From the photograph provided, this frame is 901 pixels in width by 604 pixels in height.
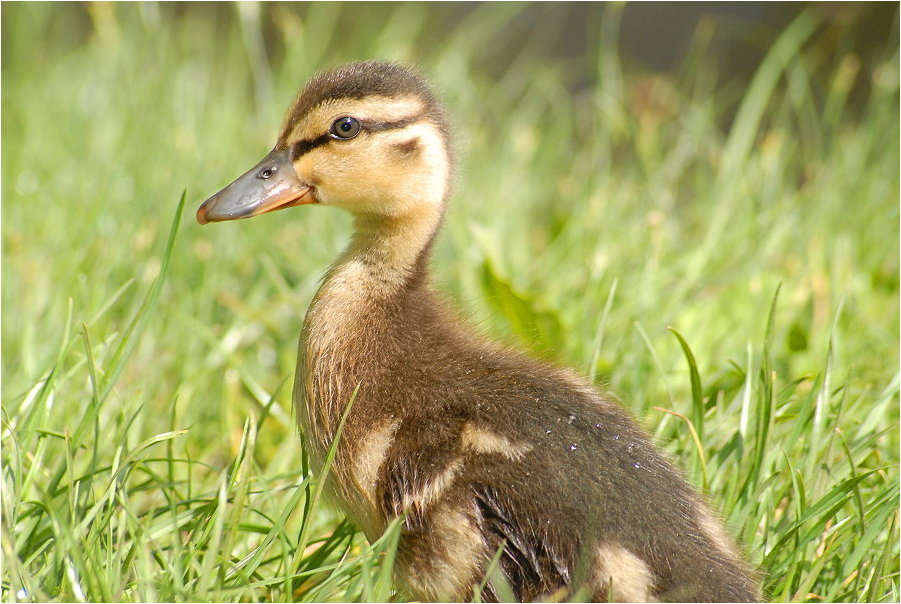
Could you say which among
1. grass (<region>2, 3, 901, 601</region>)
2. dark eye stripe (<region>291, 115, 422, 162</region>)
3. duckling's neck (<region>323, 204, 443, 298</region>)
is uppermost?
dark eye stripe (<region>291, 115, 422, 162</region>)

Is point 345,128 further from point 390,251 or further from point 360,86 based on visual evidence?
point 390,251

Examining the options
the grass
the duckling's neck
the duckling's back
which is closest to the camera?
the duckling's back

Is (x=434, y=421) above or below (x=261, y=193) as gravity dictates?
below

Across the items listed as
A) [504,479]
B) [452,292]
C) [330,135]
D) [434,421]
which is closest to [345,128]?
[330,135]

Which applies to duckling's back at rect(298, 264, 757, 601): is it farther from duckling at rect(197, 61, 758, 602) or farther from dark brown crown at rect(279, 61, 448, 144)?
dark brown crown at rect(279, 61, 448, 144)

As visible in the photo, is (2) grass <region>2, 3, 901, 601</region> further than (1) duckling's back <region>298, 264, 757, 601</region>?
Yes

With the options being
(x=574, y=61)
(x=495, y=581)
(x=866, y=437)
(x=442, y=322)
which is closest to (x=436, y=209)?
(x=442, y=322)

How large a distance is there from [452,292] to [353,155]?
32cm

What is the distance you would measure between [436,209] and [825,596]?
80cm

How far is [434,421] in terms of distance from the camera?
4.60 ft

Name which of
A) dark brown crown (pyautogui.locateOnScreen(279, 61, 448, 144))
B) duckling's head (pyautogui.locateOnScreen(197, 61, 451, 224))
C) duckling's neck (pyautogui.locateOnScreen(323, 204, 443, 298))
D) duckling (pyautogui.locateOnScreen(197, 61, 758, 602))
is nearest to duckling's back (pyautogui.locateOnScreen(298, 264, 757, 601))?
duckling (pyautogui.locateOnScreen(197, 61, 758, 602))

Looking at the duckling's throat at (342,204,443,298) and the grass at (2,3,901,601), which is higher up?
the duckling's throat at (342,204,443,298)

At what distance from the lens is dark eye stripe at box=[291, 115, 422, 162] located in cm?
164

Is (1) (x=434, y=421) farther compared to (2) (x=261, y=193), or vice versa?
(2) (x=261, y=193)
